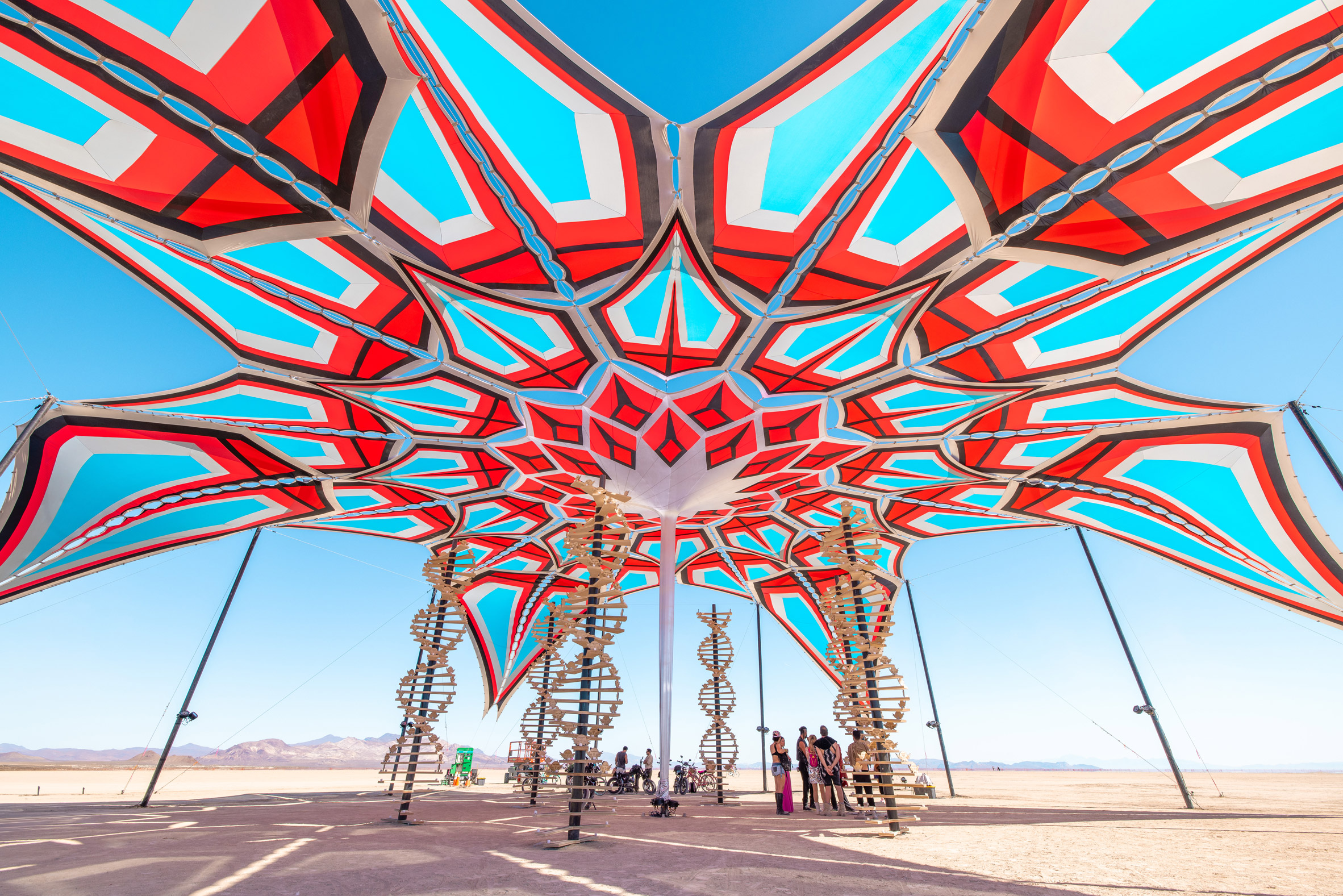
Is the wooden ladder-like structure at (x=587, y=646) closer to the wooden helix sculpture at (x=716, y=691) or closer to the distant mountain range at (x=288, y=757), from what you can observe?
the wooden helix sculpture at (x=716, y=691)

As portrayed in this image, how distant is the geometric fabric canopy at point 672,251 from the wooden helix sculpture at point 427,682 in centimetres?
326

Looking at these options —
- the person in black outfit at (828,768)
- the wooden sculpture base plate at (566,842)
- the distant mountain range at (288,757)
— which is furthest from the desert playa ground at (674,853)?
the distant mountain range at (288,757)

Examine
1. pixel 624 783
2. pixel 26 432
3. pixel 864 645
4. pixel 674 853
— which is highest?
pixel 26 432

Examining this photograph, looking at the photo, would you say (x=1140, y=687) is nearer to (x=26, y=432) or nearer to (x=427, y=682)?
(x=427, y=682)

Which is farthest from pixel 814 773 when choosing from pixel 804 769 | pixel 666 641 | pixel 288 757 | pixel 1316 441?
pixel 288 757

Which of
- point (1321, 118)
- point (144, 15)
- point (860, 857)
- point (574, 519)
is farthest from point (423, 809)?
point (1321, 118)

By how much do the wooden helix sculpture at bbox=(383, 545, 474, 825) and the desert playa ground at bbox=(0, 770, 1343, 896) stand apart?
1067 millimetres

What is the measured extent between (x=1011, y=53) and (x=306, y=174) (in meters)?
7.95

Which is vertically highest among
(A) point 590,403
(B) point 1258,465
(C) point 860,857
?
(A) point 590,403

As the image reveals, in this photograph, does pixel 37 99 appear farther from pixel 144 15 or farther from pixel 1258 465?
pixel 1258 465

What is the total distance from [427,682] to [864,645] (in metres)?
9.06

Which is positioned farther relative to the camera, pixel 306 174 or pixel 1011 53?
pixel 306 174

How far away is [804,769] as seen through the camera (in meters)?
15.5

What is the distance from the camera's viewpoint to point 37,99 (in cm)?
630
